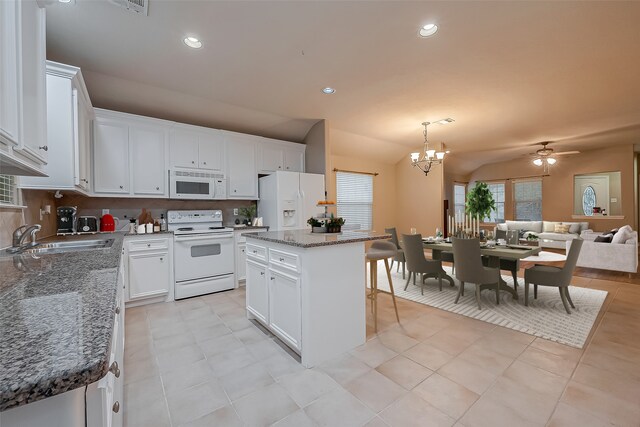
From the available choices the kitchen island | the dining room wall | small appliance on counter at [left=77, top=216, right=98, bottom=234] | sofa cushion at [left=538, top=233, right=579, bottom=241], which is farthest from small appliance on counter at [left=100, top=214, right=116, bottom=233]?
the dining room wall

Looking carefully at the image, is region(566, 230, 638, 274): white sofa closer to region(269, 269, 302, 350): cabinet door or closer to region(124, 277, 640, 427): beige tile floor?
region(124, 277, 640, 427): beige tile floor

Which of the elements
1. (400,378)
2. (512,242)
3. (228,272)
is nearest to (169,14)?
(228,272)

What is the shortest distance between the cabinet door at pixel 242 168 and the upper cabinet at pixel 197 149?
0.15 meters

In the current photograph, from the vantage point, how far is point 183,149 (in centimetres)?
407

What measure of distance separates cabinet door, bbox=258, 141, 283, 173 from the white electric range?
1.11 m

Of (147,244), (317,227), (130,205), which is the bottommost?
(147,244)

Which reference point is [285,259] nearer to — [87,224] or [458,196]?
[87,224]

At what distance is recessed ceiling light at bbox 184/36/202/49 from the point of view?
260cm

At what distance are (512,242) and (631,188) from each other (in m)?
5.65

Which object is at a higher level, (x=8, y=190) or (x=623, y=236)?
(x=8, y=190)

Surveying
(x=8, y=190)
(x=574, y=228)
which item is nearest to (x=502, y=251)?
(x=8, y=190)

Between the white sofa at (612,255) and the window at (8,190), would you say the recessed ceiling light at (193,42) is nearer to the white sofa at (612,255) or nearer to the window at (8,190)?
the window at (8,190)

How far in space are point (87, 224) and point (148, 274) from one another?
948 millimetres

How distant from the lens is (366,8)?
7.32 feet
